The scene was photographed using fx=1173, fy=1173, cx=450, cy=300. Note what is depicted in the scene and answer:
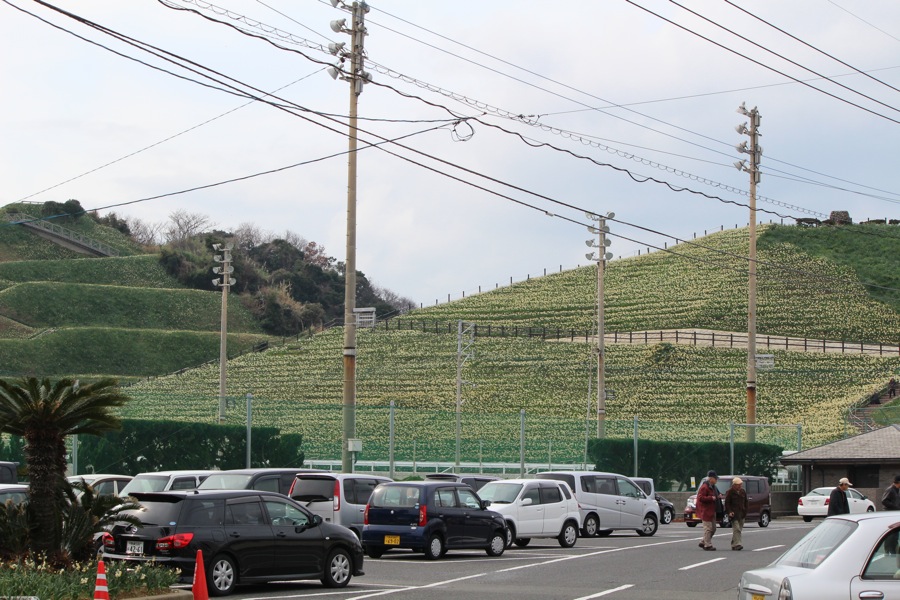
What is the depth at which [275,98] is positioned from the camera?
21.8 meters

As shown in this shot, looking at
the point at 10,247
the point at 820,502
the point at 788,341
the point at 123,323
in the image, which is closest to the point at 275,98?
the point at 820,502

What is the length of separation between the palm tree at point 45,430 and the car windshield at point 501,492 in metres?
12.6

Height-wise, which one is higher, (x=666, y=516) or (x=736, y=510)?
(x=736, y=510)

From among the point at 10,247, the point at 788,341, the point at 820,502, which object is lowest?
the point at 820,502

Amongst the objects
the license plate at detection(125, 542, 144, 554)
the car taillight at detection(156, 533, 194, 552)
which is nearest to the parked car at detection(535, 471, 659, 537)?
the car taillight at detection(156, 533, 194, 552)

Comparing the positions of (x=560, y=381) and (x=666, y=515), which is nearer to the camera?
(x=666, y=515)

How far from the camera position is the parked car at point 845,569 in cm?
935

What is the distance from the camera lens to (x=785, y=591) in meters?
9.47

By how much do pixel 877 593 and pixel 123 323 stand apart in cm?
11049

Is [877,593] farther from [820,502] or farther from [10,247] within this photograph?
[10,247]

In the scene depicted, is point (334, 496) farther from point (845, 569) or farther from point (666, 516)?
point (666, 516)

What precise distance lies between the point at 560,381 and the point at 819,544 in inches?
2834

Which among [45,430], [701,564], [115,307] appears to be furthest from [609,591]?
[115,307]

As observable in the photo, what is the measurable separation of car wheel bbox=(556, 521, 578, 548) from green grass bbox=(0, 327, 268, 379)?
70.1 metres
